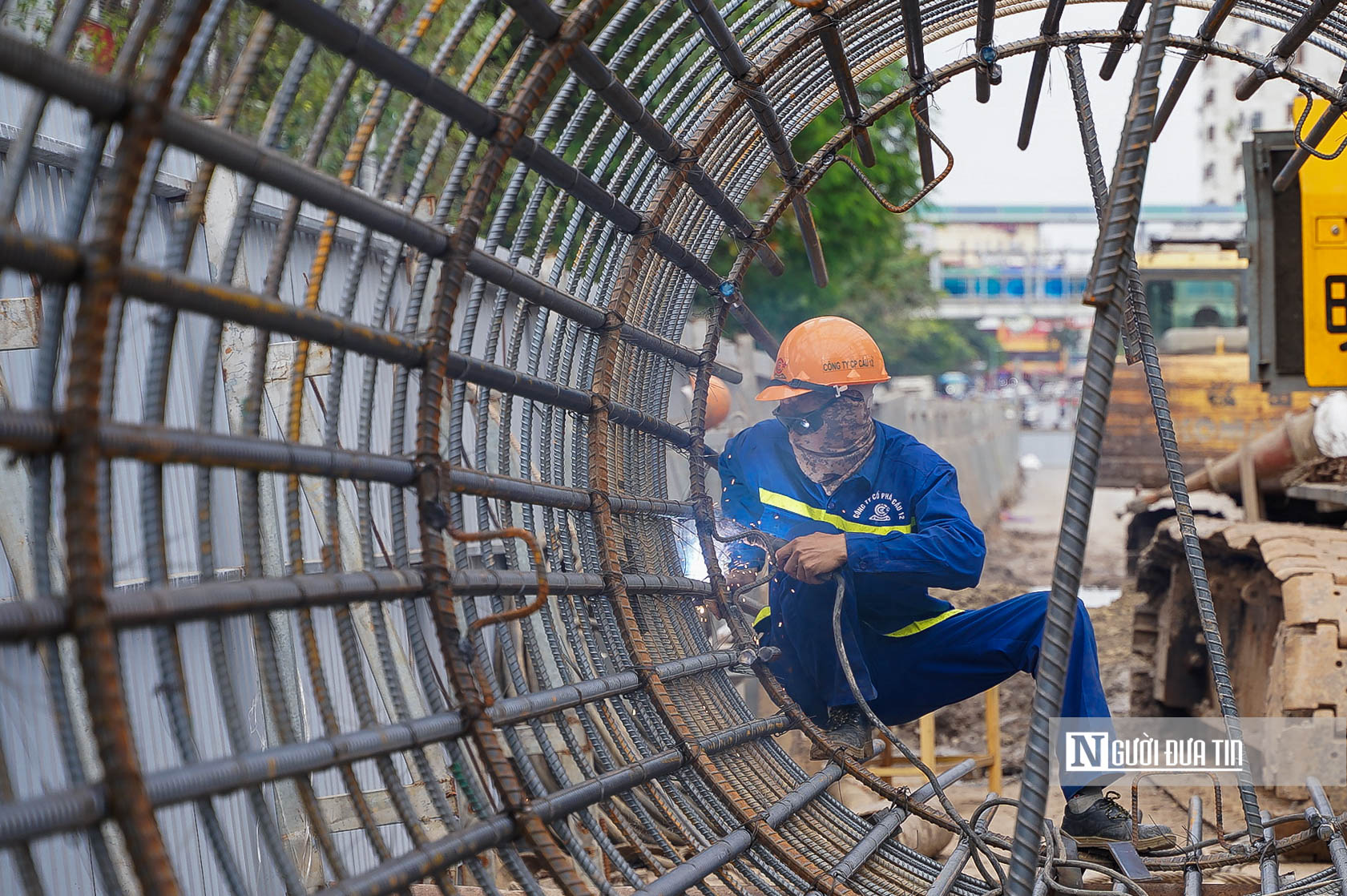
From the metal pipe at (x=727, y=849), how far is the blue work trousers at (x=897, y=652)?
1.59ft

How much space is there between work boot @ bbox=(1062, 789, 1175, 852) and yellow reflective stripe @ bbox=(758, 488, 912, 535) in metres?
1.00

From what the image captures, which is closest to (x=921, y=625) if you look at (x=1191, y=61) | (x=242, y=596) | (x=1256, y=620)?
(x=1191, y=61)

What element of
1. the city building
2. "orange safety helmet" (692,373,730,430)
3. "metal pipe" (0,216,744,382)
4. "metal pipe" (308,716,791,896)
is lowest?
"metal pipe" (308,716,791,896)

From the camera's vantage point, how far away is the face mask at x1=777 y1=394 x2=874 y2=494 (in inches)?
175

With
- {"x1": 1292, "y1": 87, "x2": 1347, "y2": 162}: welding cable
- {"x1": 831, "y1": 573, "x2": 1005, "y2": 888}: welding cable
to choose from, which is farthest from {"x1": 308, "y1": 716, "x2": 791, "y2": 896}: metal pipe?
{"x1": 1292, "y1": 87, "x2": 1347, "y2": 162}: welding cable

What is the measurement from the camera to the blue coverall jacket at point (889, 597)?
4.00 meters

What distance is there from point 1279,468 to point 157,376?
843 cm

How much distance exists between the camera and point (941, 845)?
503 centimetres

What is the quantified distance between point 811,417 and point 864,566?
72cm

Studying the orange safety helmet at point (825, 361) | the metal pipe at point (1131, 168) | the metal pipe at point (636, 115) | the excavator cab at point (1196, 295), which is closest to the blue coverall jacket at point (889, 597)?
the orange safety helmet at point (825, 361)

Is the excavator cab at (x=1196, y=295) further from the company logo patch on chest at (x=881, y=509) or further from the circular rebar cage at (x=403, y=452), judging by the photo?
the circular rebar cage at (x=403, y=452)

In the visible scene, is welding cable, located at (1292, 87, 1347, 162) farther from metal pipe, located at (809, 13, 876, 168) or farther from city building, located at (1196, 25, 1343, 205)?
city building, located at (1196, 25, 1343, 205)

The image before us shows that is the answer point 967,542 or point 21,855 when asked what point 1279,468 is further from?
point 21,855

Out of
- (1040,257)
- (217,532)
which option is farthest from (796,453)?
(1040,257)
